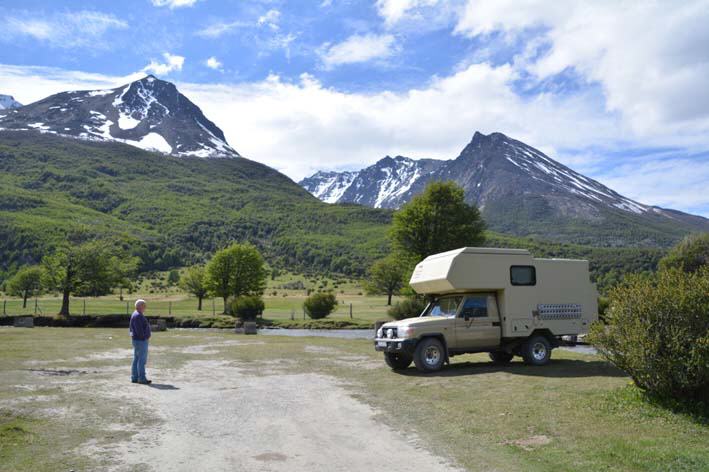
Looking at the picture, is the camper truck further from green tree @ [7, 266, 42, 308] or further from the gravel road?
green tree @ [7, 266, 42, 308]

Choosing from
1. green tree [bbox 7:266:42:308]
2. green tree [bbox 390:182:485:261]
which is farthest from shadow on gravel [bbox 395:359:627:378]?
green tree [bbox 7:266:42:308]

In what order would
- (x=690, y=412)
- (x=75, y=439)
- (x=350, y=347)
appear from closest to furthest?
(x=75, y=439) < (x=690, y=412) < (x=350, y=347)

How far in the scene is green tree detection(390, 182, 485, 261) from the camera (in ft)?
152

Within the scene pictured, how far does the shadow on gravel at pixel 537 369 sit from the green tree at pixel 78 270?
125 feet

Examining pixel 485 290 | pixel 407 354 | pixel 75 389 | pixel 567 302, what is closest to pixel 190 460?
pixel 75 389

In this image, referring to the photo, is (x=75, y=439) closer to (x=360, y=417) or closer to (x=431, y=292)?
(x=360, y=417)

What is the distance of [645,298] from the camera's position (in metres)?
10.8

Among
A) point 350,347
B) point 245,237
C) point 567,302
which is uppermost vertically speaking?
point 245,237

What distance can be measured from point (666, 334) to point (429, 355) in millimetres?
7590

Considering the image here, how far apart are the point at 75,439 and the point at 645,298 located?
981cm

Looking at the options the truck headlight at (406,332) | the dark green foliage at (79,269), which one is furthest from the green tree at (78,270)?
the truck headlight at (406,332)

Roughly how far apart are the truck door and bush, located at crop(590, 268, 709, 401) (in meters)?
6.23

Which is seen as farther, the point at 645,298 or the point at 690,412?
the point at 645,298

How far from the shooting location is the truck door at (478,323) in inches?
682
